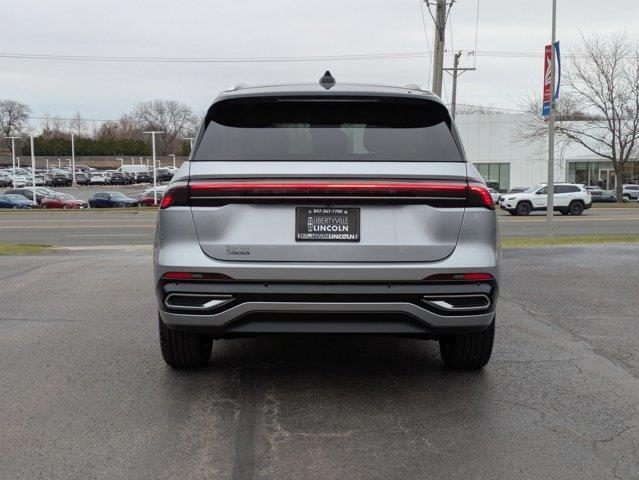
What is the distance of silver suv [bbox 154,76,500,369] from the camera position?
414 cm

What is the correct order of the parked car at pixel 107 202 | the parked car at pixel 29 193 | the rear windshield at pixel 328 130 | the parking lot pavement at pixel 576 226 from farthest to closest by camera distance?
1. the parked car at pixel 29 193
2. the parked car at pixel 107 202
3. the parking lot pavement at pixel 576 226
4. the rear windshield at pixel 328 130

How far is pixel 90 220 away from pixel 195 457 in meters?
31.1

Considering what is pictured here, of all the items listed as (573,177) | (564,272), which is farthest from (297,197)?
(573,177)

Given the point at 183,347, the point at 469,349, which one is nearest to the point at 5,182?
the point at 183,347

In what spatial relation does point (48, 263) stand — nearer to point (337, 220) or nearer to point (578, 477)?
point (337, 220)

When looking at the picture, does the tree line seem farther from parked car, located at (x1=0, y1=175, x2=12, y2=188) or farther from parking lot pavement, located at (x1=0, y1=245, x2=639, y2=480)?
parking lot pavement, located at (x1=0, y1=245, x2=639, y2=480)

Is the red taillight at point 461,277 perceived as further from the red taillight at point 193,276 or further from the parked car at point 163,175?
the parked car at point 163,175

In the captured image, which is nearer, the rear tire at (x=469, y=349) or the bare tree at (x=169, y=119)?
the rear tire at (x=469, y=349)

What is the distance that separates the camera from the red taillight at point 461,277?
4164 millimetres

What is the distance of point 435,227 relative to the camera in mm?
4207

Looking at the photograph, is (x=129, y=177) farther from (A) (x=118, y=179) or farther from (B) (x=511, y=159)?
(B) (x=511, y=159)

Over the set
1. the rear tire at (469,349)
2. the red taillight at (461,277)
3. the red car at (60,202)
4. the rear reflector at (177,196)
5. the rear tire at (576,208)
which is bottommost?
the red car at (60,202)

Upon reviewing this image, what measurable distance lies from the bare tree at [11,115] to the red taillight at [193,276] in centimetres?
14561

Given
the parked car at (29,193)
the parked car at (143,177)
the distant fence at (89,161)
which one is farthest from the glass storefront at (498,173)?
the distant fence at (89,161)
